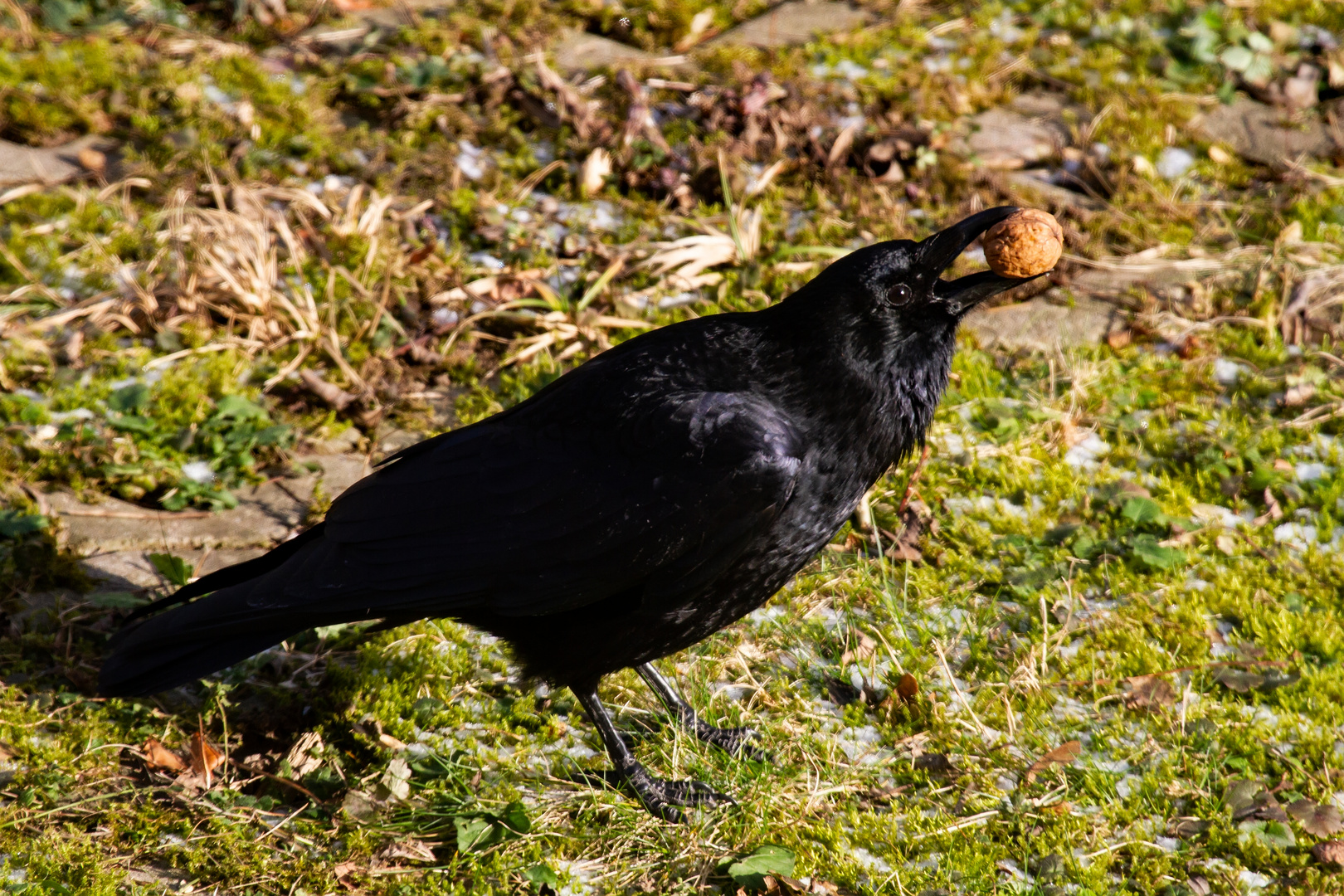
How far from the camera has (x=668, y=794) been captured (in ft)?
10.4

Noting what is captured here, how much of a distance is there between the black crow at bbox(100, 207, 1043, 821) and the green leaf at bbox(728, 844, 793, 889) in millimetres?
223

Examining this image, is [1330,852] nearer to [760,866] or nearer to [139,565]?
[760,866]

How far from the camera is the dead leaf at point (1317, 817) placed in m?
3.02

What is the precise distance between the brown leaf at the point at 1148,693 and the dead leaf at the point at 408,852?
2.02 meters

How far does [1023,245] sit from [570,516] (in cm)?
137

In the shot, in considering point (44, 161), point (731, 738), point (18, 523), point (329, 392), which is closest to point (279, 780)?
point (731, 738)

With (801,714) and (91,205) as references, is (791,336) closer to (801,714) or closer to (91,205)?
(801,714)

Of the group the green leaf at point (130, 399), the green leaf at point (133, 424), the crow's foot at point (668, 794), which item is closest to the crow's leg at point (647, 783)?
the crow's foot at point (668, 794)

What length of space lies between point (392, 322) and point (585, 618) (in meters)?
2.02

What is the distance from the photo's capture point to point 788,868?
2887mm

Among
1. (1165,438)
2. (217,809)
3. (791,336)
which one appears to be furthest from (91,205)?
(1165,438)

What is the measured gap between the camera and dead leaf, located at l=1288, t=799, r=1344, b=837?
3.02m

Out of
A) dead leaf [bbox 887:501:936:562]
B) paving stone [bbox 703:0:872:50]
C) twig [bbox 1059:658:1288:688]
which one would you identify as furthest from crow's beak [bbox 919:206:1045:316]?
paving stone [bbox 703:0:872:50]

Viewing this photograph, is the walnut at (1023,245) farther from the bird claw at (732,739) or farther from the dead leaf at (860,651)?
the bird claw at (732,739)
